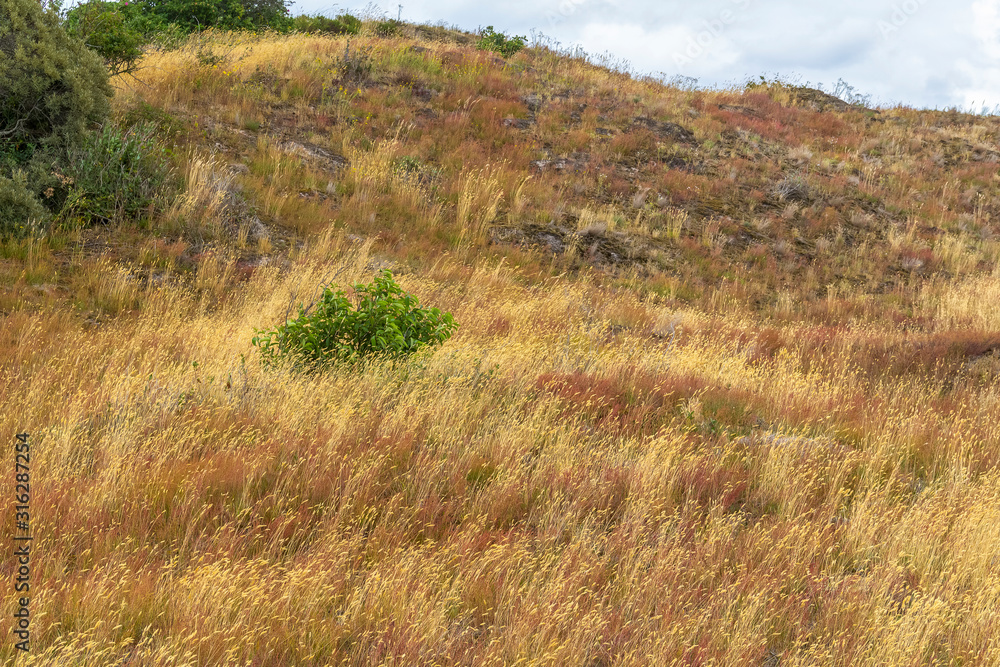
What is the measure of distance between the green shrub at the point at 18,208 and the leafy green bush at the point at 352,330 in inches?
154

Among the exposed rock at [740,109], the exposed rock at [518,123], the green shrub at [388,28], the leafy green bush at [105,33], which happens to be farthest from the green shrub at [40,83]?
the exposed rock at [740,109]

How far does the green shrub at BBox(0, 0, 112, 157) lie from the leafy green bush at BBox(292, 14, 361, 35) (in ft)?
47.9

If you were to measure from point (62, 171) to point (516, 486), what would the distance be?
7858 millimetres

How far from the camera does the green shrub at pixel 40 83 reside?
7.90 m

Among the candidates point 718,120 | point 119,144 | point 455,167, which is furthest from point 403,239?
point 718,120

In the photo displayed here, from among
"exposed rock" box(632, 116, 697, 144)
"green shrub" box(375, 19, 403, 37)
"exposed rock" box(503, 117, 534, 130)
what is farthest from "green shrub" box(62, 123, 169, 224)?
"green shrub" box(375, 19, 403, 37)

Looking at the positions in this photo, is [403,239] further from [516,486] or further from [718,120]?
[718,120]

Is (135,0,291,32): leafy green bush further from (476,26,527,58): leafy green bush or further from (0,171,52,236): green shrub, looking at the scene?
(0,171,52,236): green shrub

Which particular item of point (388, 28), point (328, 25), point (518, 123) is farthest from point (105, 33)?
point (388, 28)

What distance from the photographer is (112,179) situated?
28.0 feet

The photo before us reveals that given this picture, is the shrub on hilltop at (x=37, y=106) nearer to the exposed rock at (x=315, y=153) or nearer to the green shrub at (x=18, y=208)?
the green shrub at (x=18, y=208)

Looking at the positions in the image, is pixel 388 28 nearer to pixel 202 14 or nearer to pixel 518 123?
pixel 202 14

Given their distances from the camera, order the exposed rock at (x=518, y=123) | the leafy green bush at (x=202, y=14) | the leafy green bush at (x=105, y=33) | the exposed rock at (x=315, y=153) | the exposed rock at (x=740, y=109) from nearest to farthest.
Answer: the leafy green bush at (x=105, y=33), the exposed rock at (x=315, y=153), the exposed rock at (x=518, y=123), the leafy green bush at (x=202, y=14), the exposed rock at (x=740, y=109)

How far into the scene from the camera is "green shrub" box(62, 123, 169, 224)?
324 inches
